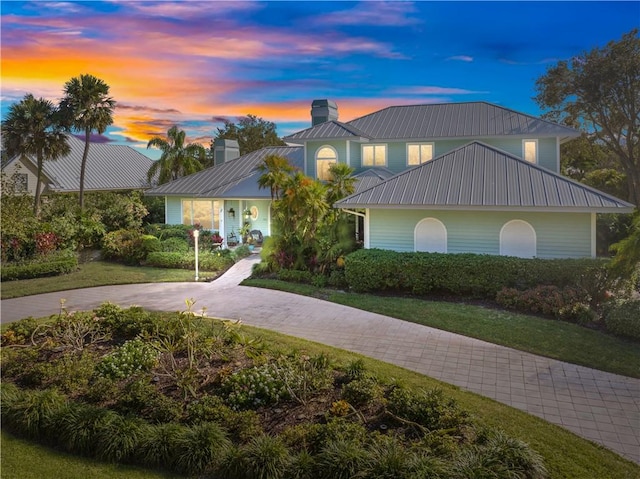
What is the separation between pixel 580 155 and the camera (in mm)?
33719

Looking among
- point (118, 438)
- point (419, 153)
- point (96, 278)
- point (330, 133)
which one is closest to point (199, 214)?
point (330, 133)

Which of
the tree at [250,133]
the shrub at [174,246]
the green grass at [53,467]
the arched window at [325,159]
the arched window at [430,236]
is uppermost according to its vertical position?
the tree at [250,133]

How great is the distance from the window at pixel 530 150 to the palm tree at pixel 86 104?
→ 66.1 feet

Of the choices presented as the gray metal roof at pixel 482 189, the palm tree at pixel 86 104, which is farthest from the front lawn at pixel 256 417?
the palm tree at pixel 86 104

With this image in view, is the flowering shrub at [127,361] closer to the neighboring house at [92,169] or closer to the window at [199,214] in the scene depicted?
the window at [199,214]

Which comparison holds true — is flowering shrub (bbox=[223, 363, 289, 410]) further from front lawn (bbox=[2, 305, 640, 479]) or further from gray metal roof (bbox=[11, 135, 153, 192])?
gray metal roof (bbox=[11, 135, 153, 192])

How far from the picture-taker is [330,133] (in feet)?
76.0

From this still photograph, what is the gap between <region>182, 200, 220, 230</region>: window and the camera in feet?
83.8

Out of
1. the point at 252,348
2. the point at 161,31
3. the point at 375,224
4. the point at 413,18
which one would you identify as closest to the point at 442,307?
the point at 375,224

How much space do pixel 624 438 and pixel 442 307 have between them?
636 cm

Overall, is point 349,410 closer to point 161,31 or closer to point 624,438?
point 624,438

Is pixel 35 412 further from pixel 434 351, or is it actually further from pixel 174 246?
pixel 174 246

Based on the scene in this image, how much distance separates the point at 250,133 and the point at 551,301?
3818cm

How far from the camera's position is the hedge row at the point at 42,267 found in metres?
16.3
